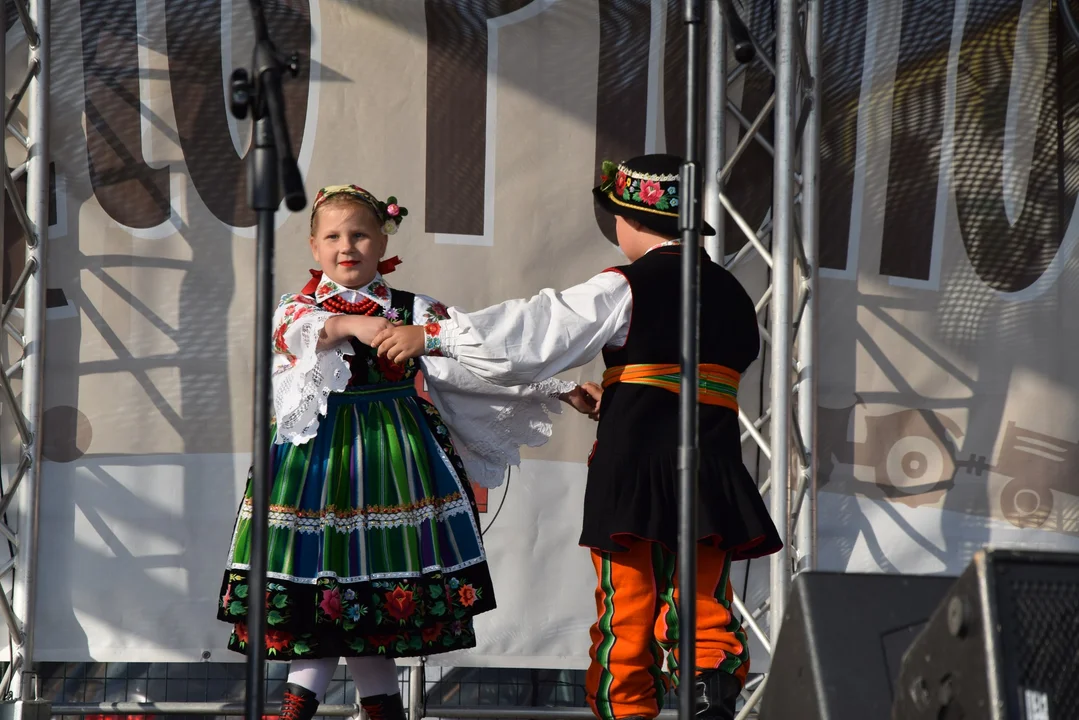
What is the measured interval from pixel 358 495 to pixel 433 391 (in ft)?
1.27

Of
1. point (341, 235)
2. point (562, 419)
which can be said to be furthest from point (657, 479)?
point (562, 419)

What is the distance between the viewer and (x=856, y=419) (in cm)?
434

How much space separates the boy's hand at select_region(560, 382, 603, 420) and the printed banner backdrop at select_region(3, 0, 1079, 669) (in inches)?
39.1

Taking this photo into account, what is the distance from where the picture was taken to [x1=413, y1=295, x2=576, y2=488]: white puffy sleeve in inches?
131

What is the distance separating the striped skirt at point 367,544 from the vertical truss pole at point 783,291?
1201 millimetres

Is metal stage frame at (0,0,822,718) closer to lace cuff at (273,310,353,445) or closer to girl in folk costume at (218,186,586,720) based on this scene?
girl in folk costume at (218,186,586,720)

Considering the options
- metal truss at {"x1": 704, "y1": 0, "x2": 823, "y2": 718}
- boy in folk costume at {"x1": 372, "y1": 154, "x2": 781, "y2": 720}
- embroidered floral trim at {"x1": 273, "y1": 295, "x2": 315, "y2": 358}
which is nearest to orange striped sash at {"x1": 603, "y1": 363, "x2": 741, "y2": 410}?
boy in folk costume at {"x1": 372, "y1": 154, "x2": 781, "y2": 720}

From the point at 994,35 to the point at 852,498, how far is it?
5.41ft

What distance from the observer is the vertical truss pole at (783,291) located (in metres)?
3.99

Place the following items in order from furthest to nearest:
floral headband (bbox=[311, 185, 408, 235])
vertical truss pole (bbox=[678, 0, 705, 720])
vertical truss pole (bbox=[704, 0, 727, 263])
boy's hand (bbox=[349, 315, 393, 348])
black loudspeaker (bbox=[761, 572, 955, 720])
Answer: vertical truss pole (bbox=[704, 0, 727, 263])
floral headband (bbox=[311, 185, 408, 235])
boy's hand (bbox=[349, 315, 393, 348])
vertical truss pole (bbox=[678, 0, 705, 720])
black loudspeaker (bbox=[761, 572, 955, 720])

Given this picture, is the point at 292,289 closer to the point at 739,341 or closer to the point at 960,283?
the point at 739,341

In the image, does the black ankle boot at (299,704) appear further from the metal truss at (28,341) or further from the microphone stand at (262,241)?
the metal truss at (28,341)

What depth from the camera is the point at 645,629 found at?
2.88m

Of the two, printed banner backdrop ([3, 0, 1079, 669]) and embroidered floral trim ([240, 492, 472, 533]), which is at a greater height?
printed banner backdrop ([3, 0, 1079, 669])
